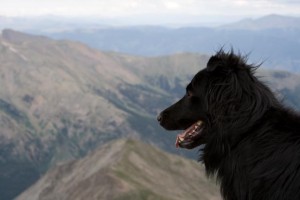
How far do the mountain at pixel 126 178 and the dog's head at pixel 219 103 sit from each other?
117 metres

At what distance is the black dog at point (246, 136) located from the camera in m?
7.68

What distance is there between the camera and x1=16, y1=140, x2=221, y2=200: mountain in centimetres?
13550

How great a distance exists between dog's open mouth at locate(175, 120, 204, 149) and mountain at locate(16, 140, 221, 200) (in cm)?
11720

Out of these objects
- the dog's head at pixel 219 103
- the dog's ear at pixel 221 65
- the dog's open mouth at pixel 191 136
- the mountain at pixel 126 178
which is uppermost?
the dog's ear at pixel 221 65

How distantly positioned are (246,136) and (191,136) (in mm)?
1161

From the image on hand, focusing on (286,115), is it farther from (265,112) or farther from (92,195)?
(92,195)

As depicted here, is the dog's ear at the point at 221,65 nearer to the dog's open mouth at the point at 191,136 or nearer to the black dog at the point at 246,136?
the black dog at the point at 246,136

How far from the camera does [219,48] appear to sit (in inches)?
371

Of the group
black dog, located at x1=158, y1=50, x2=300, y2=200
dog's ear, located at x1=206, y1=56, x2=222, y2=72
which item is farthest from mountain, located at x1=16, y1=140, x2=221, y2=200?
black dog, located at x1=158, y1=50, x2=300, y2=200

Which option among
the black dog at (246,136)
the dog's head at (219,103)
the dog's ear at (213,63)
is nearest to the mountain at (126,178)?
the dog's head at (219,103)

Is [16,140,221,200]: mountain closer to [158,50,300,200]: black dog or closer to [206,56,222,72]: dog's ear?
[206,56,222,72]: dog's ear

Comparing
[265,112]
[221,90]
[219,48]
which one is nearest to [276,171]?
[265,112]

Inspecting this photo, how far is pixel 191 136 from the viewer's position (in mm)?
8914

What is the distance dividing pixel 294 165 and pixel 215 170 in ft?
4.81
